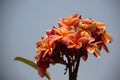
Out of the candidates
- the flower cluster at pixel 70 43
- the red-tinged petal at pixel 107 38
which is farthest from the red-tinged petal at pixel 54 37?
the red-tinged petal at pixel 107 38

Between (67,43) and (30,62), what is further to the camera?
(30,62)

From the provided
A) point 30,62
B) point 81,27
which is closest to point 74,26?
point 81,27

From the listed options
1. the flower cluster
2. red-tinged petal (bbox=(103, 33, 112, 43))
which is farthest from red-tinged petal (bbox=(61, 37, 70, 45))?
red-tinged petal (bbox=(103, 33, 112, 43))

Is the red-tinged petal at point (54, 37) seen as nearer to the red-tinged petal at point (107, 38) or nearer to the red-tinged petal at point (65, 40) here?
the red-tinged petal at point (65, 40)

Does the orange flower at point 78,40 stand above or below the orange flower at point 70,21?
below

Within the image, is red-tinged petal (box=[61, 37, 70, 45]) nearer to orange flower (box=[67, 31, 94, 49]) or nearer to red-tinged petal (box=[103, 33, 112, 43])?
orange flower (box=[67, 31, 94, 49])

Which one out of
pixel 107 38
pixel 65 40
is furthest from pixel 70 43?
pixel 107 38

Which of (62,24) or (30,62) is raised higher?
(62,24)

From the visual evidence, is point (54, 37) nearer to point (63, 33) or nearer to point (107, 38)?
point (63, 33)

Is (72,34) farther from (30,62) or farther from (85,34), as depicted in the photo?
(30,62)
